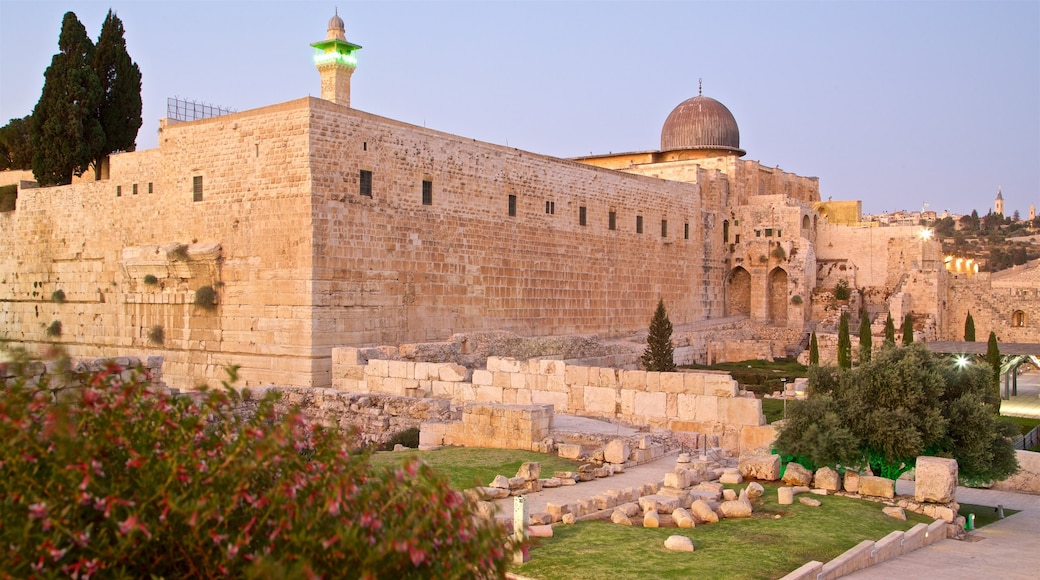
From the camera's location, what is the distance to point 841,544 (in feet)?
24.1

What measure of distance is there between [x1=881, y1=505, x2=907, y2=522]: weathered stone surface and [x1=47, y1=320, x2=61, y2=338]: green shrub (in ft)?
62.4

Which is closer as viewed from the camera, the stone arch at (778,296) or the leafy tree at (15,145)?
the leafy tree at (15,145)

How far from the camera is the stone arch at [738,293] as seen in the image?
110 ft

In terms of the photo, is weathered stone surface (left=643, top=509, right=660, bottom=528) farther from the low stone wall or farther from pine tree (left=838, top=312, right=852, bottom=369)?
pine tree (left=838, top=312, right=852, bottom=369)

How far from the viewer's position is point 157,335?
18953mm

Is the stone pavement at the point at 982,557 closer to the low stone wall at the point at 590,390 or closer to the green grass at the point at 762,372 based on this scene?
the low stone wall at the point at 590,390

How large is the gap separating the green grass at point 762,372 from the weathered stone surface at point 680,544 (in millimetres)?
14005

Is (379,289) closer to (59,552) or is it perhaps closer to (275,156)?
(275,156)

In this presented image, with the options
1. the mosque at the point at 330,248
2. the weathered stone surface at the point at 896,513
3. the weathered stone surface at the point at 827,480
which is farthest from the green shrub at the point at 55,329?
the weathered stone surface at the point at 896,513

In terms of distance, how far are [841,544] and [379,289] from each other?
12.0 m

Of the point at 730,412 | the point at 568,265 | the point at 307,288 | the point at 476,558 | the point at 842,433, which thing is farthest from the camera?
the point at 568,265

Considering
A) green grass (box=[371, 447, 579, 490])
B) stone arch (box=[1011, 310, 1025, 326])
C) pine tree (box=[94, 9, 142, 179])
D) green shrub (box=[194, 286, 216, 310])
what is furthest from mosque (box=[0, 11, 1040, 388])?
green grass (box=[371, 447, 579, 490])

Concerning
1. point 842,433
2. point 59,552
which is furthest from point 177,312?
point 59,552

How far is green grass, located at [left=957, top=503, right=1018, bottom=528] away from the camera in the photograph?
9695 millimetres
